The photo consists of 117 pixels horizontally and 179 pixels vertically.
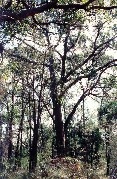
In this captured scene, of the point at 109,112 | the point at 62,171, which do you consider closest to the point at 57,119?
the point at 62,171

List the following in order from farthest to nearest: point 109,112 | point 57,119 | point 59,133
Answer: point 109,112
point 57,119
point 59,133

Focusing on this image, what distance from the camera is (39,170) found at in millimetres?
20359

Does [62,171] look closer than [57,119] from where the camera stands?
Yes

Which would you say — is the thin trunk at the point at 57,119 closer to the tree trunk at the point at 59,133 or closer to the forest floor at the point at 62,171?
the tree trunk at the point at 59,133

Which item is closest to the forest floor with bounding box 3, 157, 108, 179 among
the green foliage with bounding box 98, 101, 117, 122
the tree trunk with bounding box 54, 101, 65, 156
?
the tree trunk with bounding box 54, 101, 65, 156

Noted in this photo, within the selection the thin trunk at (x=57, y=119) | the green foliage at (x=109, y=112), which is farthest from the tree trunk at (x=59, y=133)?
the green foliage at (x=109, y=112)

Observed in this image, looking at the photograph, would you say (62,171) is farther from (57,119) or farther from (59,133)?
(57,119)

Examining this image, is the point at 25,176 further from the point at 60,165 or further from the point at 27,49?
the point at 27,49

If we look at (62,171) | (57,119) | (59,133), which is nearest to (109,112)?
(57,119)

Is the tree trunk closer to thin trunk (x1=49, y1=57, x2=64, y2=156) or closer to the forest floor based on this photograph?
thin trunk (x1=49, y1=57, x2=64, y2=156)

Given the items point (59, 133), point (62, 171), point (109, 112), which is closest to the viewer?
point (62, 171)

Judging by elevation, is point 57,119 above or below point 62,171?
above

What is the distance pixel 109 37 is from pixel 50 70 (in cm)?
441

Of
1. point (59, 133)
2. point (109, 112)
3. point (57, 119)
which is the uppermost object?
point (109, 112)
